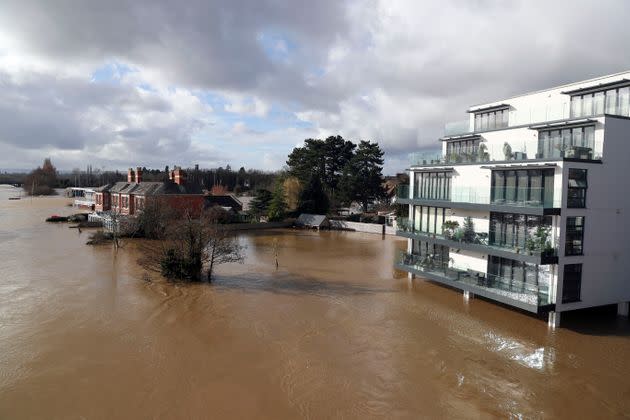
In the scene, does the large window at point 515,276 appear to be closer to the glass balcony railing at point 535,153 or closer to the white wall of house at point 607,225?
the white wall of house at point 607,225

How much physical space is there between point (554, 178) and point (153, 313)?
16445mm

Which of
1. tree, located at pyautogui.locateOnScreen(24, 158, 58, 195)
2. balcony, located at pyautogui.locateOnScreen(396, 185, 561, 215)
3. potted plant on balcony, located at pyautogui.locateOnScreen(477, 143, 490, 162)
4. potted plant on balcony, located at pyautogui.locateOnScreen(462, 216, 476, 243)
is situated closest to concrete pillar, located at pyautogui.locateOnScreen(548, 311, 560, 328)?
balcony, located at pyautogui.locateOnScreen(396, 185, 561, 215)

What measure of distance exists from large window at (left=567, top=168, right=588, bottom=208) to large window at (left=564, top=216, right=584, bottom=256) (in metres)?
0.56

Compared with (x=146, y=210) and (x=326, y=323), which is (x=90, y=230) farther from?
(x=326, y=323)

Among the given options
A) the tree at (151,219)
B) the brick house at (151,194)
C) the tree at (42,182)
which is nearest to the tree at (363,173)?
the brick house at (151,194)

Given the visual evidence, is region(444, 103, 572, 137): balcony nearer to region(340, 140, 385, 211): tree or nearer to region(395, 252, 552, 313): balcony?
region(395, 252, 552, 313): balcony

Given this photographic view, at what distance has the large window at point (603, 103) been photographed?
1697cm

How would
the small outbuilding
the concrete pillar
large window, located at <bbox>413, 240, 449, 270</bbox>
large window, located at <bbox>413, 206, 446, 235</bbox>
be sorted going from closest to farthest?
1. the concrete pillar
2. large window, located at <bbox>413, 240, 449, 270</bbox>
3. large window, located at <bbox>413, 206, 446, 235</bbox>
4. the small outbuilding

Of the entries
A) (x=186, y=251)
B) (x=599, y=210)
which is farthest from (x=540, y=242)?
(x=186, y=251)

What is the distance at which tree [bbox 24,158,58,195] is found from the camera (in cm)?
10658

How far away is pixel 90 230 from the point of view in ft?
144

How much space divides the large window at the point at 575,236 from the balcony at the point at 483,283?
171 cm

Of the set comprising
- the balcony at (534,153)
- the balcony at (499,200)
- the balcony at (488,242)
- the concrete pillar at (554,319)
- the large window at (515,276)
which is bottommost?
the concrete pillar at (554,319)

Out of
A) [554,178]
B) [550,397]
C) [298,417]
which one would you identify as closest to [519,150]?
[554,178]
